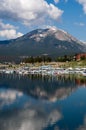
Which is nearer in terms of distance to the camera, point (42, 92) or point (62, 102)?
point (62, 102)

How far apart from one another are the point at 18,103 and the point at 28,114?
9.39 meters

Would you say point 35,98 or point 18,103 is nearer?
point 18,103

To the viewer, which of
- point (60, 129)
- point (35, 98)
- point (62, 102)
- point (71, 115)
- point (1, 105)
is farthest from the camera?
point (35, 98)

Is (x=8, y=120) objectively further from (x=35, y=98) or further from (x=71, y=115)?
(x=35, y=98)

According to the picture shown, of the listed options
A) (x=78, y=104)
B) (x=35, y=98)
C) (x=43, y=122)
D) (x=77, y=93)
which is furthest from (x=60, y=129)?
(x=77, y=93)

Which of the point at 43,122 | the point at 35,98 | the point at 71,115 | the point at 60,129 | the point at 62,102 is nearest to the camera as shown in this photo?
the point at 60,129

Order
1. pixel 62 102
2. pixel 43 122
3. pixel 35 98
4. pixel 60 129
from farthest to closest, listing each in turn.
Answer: pixel 35 98
pixel 62 102
pixel 43 122
pixel 60 129

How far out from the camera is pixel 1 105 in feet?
163

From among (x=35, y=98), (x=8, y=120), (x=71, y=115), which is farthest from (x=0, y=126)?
(x=35, y=98)

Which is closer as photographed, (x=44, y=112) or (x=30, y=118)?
(x=30, y=118)

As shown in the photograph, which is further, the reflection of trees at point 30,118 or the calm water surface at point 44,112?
the calm water surface at point 44,112

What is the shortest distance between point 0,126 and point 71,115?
32.3 ft

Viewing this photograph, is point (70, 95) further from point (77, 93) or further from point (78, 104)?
point (78, 104)

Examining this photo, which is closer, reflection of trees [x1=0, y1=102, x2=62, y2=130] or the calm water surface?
reflection of trees [x1=0, y1=102, x2=62, y2=130]
